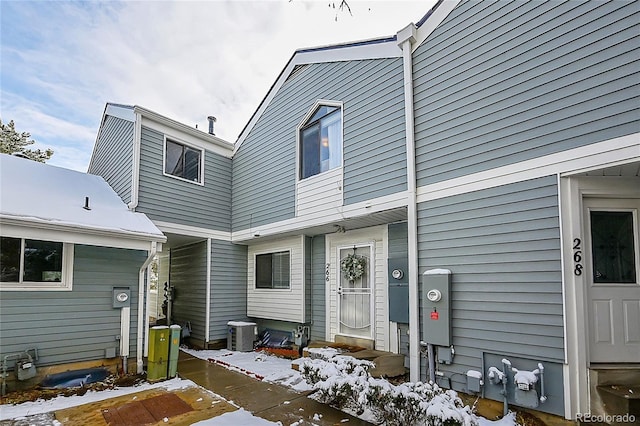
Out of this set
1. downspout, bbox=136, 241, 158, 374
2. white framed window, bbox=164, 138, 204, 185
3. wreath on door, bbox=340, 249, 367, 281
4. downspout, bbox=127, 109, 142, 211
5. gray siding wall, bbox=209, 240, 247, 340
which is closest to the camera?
downspout, bbox=136, 241, 158, 374

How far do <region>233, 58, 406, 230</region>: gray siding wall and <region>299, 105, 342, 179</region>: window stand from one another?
0.22 m

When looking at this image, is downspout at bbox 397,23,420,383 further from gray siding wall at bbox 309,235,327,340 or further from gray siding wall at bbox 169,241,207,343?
gray siding wall at bbox 169,241,207,343

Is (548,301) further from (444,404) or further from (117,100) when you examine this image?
(117,100)

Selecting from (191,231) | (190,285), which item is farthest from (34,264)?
(190,285)

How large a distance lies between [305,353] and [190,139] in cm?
571

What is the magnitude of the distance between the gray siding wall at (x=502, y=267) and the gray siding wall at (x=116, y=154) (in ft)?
21.1

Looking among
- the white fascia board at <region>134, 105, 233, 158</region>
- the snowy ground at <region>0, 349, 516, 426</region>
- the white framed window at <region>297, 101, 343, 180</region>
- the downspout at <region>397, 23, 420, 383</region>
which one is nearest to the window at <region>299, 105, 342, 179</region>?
the white framed window at <region>297, 101, 343, 180</region>

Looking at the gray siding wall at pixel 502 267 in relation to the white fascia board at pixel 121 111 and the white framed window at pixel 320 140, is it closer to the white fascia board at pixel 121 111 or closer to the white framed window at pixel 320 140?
the white framed window at pixel 320 140

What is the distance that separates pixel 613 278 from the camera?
3.80 metres

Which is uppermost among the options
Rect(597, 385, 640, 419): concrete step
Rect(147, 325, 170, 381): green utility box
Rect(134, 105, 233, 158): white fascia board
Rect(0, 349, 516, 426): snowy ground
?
Rect(134, 105, 233, 158): white fascia board

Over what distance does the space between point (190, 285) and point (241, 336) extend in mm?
2204

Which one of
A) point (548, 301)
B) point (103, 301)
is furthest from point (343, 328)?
point (103, 301)

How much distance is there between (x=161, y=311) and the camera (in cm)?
1180

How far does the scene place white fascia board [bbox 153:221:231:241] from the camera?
7602 mm
